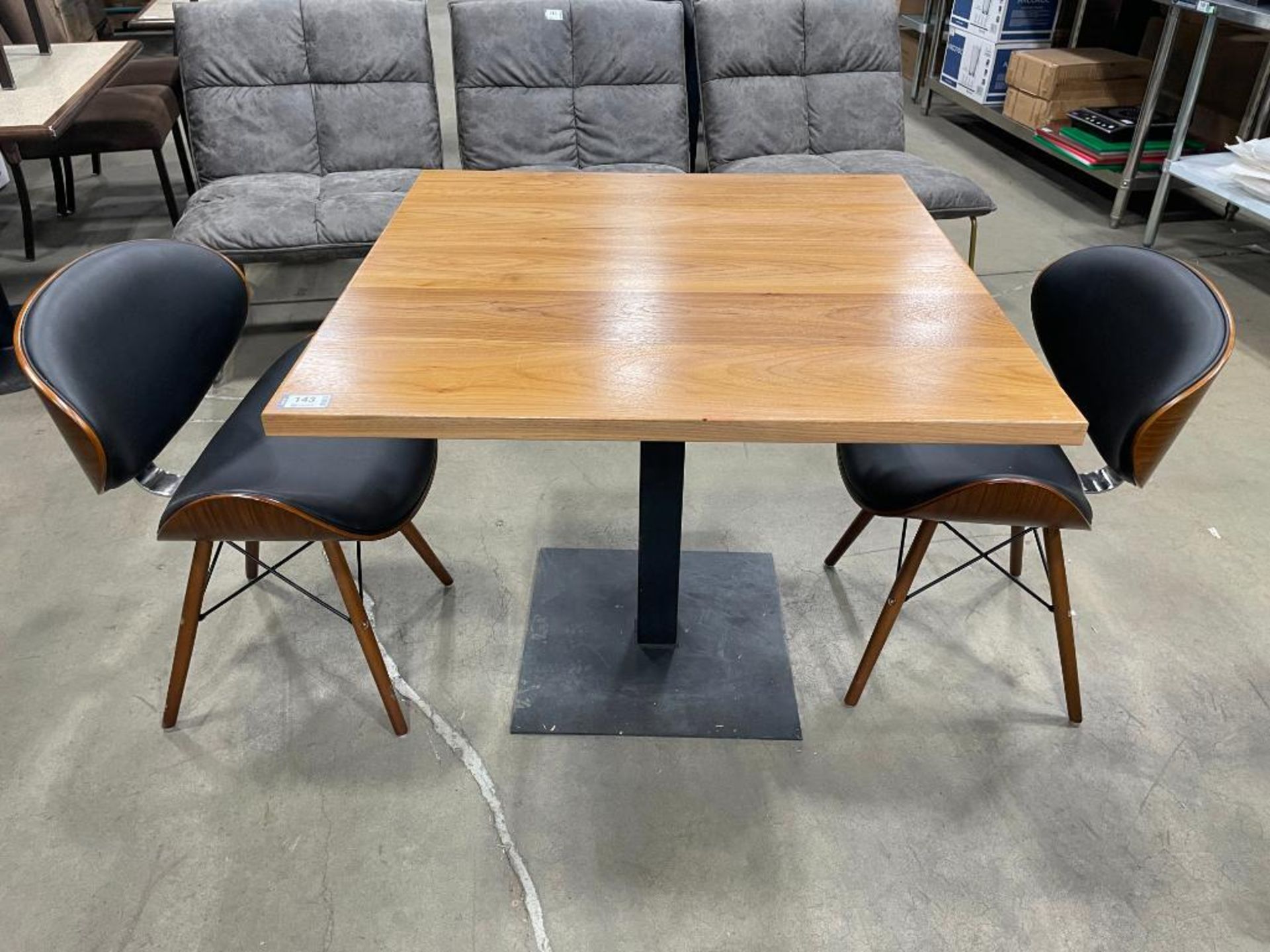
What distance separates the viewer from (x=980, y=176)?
4121 millimetres

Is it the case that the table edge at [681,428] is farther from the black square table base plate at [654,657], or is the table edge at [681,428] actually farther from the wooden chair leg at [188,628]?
the black square table base plate at [654,657]

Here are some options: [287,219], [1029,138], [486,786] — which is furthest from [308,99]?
[1029,138]

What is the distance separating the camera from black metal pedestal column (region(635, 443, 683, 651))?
1.50m

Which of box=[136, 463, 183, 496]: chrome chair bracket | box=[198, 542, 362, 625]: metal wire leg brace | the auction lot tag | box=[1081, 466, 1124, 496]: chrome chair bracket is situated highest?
the auction lot tag

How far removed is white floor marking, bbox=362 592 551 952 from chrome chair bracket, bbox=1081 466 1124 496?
3.58 ft

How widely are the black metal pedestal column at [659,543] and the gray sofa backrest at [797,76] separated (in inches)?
69.6

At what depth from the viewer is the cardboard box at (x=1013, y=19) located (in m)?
3.97

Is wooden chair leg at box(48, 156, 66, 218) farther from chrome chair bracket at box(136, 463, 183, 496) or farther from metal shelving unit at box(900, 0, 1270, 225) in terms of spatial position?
metal shelving unit at box(900, 0, 1270, 225)

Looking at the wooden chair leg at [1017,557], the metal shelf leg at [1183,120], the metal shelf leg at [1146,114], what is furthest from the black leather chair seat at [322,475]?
the metal shelf leg at [1146,114]

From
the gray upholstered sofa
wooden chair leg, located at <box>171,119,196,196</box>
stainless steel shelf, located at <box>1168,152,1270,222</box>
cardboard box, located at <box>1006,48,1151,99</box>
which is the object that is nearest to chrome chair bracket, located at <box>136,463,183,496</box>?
the gray upholstered sofa

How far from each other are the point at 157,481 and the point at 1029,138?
12.5 feet

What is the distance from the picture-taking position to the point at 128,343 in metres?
1.37

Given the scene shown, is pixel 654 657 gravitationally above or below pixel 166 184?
below

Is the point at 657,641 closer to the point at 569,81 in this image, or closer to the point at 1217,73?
the point at 569,81
